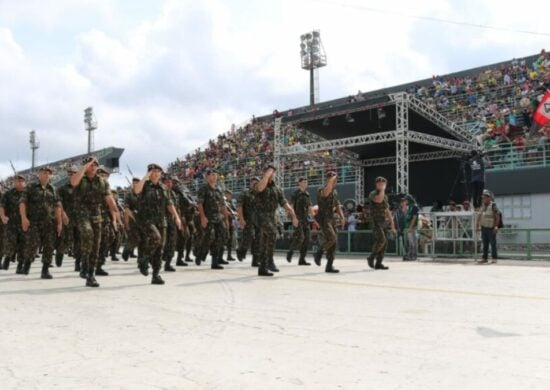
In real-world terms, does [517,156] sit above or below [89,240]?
above

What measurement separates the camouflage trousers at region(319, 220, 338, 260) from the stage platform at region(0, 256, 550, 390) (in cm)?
244

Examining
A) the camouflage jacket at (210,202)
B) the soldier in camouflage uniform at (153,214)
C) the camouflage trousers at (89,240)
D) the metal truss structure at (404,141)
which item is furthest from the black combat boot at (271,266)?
the metal truss structure at (404,141)

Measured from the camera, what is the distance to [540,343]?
4.29m

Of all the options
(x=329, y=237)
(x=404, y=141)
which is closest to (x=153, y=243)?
(x=329, y=237)

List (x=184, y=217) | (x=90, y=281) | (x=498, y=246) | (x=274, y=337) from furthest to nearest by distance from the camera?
(x=498, y=246), (x=184, y=217), (x=90, y=281), (x=274, y=337)

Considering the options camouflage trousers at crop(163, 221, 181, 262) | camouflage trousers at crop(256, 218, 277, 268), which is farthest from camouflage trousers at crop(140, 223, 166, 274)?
camouflage trousers at crop(163, 221, 181, 262)

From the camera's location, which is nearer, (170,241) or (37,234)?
(37,234)

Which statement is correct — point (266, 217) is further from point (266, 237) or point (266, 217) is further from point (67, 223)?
point (67, 223)

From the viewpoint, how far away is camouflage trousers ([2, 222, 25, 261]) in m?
10.3

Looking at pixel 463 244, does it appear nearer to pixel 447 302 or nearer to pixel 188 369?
pixel 447 302

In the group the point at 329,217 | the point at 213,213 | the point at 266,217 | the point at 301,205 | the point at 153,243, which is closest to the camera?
the point at 153,243

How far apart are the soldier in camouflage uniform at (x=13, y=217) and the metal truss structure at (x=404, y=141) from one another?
44.4 ft

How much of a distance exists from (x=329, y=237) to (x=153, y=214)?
132 inches

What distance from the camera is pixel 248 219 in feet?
44.5
